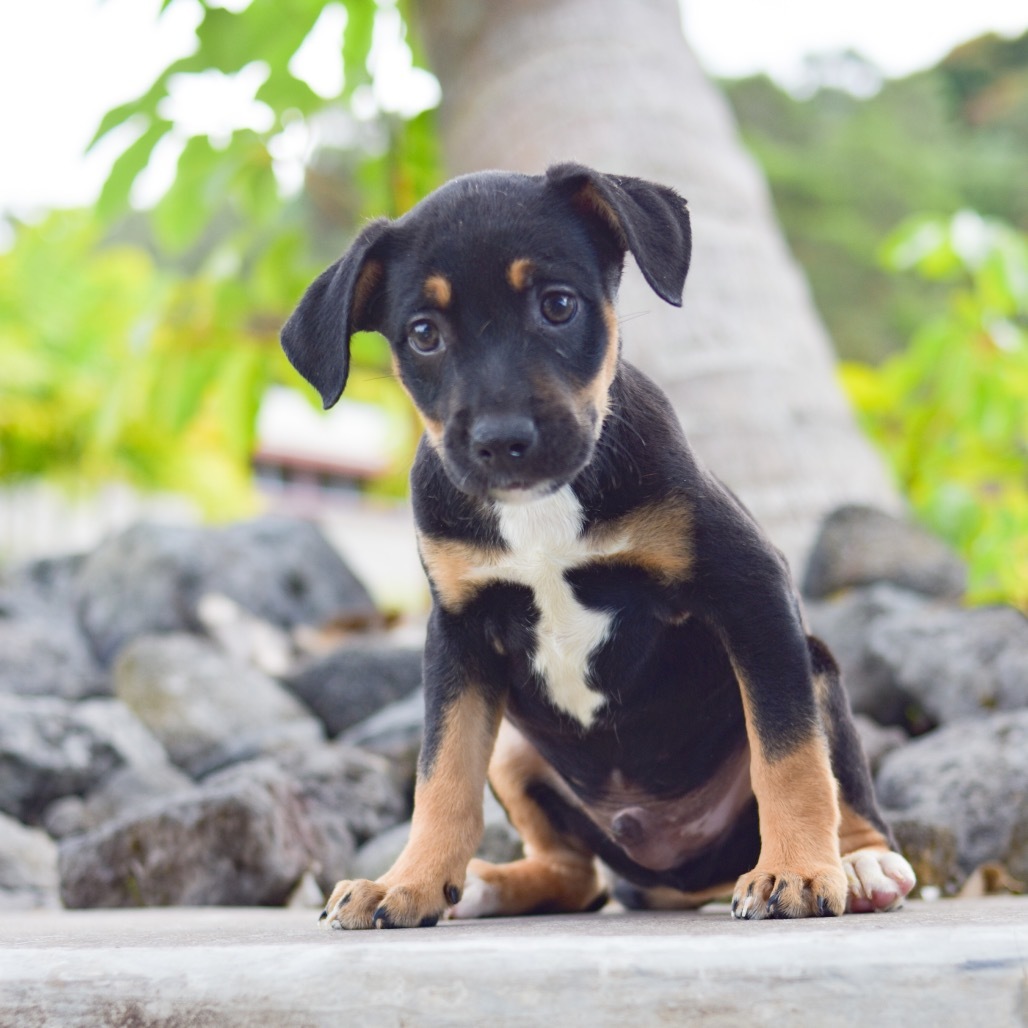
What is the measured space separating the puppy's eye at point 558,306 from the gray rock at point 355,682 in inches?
125

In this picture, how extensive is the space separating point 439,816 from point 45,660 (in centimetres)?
417

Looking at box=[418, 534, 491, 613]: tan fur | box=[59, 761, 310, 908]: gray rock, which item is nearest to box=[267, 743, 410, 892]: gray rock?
box=[59, 761, 310, 908]: gray rock

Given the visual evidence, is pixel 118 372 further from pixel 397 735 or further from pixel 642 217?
pixel 642 217

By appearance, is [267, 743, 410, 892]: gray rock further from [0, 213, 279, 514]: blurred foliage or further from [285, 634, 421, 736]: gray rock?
[0, 213, 279, 514]: blurred foliage

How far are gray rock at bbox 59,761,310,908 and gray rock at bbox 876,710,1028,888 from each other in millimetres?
1650

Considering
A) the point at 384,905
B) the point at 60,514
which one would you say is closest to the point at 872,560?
the point at 384,905

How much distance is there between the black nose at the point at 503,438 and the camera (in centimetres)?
237

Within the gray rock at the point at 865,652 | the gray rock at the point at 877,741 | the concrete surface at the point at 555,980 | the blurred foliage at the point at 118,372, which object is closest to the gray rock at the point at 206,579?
the blurred foliage at the point at 118,372

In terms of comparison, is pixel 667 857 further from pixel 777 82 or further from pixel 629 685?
pixel 777 82

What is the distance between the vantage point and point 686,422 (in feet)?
20.0

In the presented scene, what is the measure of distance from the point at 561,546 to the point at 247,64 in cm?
513

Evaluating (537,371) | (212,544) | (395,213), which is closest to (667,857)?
(537,371)

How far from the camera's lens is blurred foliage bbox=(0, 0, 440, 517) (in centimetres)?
722

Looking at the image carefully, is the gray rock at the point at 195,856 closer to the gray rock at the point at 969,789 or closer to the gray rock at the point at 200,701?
the gray rock at the point at 200,701
